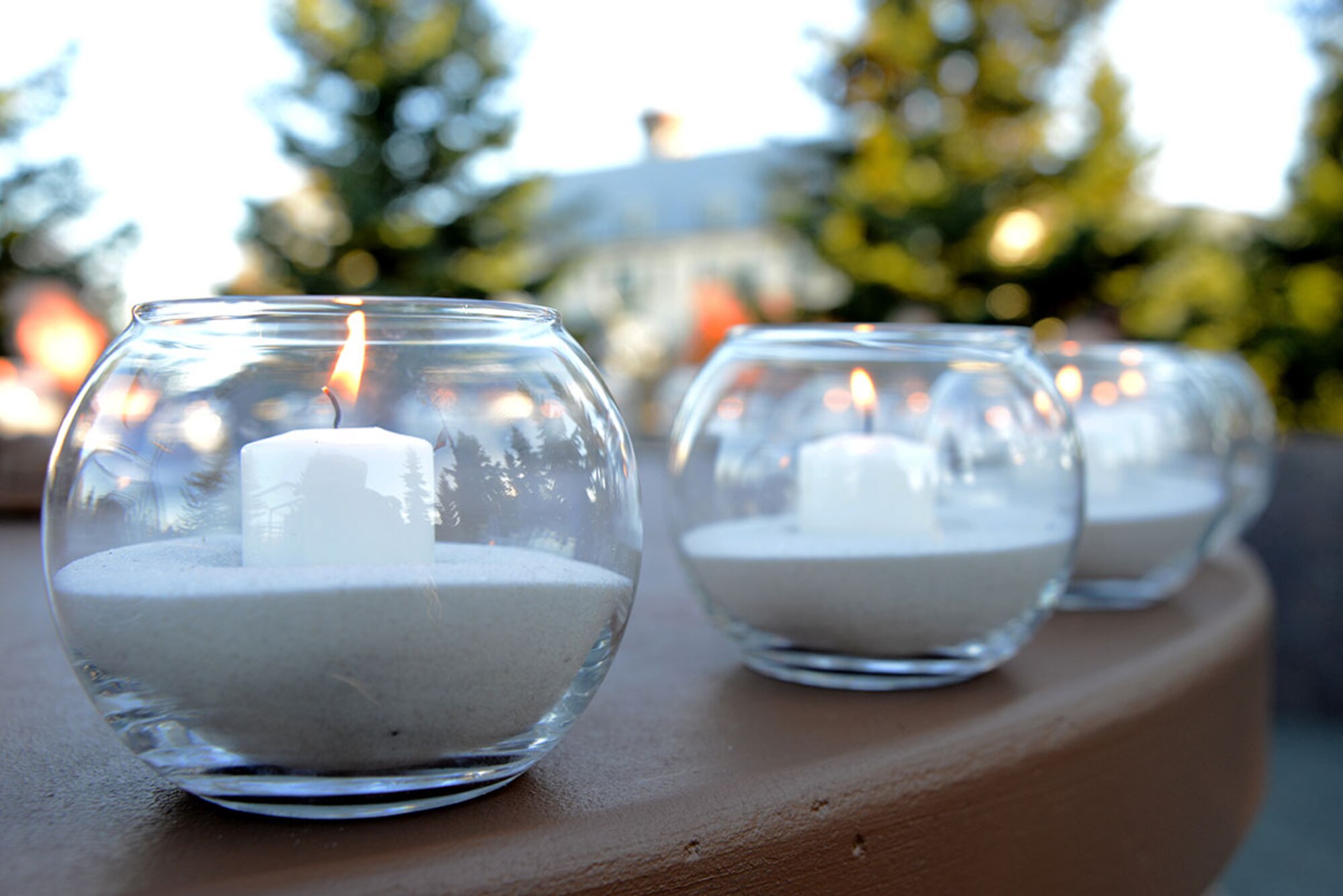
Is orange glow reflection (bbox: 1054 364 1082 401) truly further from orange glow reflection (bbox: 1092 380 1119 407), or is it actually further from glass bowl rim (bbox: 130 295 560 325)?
glass bowl rim (bbox: 130 295 560 325)

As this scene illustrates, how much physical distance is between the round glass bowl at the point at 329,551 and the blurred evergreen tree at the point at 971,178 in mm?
8575

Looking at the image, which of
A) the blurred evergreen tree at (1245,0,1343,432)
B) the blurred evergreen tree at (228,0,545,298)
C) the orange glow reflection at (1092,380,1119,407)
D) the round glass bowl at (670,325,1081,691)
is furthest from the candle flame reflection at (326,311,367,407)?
the blurred evergreen tree at (228,0,545,298)

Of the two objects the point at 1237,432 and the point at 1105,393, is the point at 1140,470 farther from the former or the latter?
the point at 1237,432

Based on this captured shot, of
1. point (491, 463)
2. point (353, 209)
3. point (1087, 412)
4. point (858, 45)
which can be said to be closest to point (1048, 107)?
point (858, 45)

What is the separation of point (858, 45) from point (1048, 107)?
66.0 inches

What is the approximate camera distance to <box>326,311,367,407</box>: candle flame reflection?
0.40 metres

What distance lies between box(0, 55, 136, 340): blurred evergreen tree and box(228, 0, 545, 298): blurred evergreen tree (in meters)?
1.44

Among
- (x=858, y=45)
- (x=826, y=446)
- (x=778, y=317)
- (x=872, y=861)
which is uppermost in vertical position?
(x=858, y=45)

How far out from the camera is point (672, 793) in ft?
1.36

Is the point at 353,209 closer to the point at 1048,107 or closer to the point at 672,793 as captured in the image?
the point at 1048,107

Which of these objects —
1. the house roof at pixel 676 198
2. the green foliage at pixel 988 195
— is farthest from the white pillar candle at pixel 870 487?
the house roof at pixel 676 198

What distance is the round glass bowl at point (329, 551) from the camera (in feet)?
1.21

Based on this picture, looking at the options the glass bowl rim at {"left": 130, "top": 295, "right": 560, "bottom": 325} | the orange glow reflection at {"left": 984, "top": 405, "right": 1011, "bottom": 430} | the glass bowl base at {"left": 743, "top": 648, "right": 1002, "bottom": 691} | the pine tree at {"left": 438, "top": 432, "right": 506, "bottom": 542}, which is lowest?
the glass bowl base at {"left": 743, "top": 648, "right": 1002, "bottom": 691}

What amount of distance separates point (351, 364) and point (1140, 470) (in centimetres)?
72
